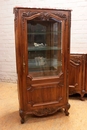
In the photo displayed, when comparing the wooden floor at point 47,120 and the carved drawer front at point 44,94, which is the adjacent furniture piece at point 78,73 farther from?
the carved drawer front at point 44,94

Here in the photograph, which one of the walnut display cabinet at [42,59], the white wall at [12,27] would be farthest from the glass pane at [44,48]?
the white wall at [12,27]

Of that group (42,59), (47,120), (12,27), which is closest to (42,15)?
(42,59)

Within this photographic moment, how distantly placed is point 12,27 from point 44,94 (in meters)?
2.04

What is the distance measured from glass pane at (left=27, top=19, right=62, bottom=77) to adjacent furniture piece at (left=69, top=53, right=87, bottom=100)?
0.60 m

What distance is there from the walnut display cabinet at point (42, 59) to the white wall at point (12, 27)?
1037 millimetres

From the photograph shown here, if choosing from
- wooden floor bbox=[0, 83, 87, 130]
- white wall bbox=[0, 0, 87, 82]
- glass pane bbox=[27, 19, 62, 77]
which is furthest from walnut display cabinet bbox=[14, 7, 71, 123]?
white wall bbox=[0, 0, 87, 82]

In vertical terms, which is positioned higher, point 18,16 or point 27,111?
point 18,16

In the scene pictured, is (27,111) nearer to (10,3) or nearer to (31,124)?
(31,124)

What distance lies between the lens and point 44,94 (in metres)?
2.13

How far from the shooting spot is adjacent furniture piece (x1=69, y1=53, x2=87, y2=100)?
268 centimetres

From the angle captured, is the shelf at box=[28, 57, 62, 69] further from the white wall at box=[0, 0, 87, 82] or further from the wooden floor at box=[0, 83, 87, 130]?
the white wall at box=[0, 0, 87, 82]

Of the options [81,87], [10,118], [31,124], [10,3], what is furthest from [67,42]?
[10,3]

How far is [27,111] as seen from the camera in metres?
2.10

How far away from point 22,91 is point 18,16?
100cm
